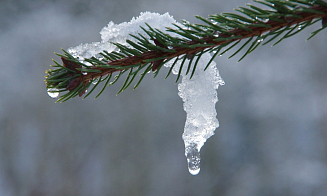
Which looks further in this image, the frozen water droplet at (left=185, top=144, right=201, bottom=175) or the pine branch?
the frozen water droplet at (left=185, top=144, right=201, bottom=175)

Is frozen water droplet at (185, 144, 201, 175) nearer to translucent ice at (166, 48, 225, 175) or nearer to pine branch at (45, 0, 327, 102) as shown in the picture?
translucent ice at (166, 48, 225, 175)

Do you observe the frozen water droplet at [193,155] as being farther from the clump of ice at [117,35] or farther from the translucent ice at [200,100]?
the clump of ice at [117,35]

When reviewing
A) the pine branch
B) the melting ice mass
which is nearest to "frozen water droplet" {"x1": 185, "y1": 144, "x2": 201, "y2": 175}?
the melting ice mass

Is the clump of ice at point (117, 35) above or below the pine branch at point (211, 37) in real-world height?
above

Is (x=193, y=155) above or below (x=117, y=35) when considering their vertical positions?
below

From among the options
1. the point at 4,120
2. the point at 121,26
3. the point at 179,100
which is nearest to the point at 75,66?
the point at 121,26

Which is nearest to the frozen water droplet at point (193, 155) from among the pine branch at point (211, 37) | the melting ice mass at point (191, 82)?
the melting ice mass at point (191, 82)

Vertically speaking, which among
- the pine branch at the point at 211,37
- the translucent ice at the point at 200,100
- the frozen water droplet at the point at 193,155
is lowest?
the frozen water droplet at the point at 193,155

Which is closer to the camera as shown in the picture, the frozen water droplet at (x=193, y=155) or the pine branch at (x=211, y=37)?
the pine branch at (x=211, y=37)
